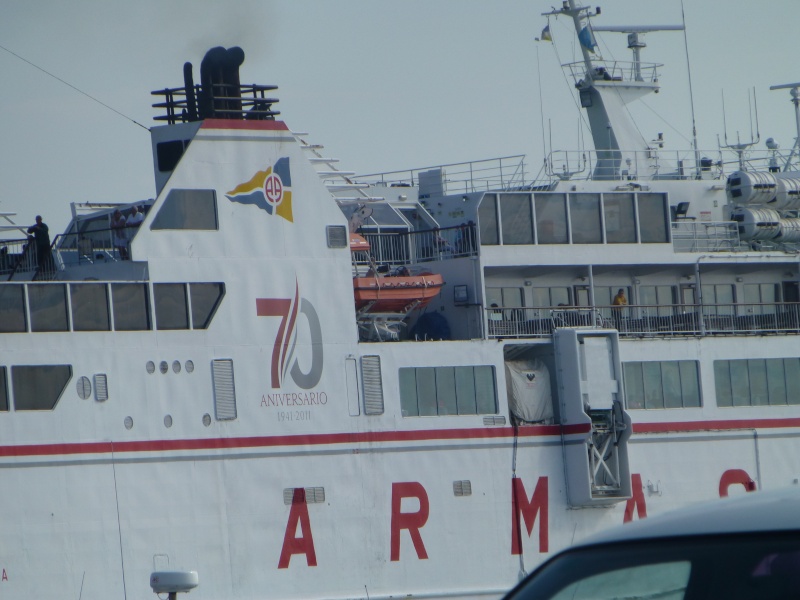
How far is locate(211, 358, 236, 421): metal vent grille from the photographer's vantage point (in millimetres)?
22766

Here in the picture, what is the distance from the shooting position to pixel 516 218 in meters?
28.0

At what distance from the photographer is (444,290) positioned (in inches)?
1099

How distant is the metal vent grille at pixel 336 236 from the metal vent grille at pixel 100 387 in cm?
549

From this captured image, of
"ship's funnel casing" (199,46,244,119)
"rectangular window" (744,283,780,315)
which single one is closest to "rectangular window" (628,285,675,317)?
"rectangular window" (744,283,780,315)

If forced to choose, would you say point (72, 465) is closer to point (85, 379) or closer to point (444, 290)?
point (85, 379)

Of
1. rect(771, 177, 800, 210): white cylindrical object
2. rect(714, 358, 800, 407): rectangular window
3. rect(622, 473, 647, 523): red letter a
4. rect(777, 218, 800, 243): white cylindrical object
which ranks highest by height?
rect(771, 177, 800, 210): white cylindrical object

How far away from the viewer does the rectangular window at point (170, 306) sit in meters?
22.8

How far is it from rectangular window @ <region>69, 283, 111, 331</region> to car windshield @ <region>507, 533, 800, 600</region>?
59.8 feet

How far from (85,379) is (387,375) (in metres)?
6.09

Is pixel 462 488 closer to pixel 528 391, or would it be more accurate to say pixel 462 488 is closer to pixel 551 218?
pixel 528 391

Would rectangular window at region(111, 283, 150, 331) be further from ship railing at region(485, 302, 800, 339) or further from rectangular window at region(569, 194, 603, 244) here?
rectangular window at region(569, 194, 603, 244)

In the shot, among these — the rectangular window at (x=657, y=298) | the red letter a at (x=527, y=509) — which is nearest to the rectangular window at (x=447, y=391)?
the red letter a at (x=527, y=509)

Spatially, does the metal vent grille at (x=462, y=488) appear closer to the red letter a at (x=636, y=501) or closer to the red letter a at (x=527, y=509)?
the red letter a at (x=527, y=509)

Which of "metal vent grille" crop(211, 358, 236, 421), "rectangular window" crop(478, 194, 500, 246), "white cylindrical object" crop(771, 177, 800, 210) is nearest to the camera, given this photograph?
"metal vent grille" crop(211, 358, 236, 421)
